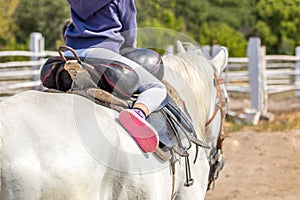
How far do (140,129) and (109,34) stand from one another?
61cm

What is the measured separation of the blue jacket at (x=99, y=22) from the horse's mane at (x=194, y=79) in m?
0.55

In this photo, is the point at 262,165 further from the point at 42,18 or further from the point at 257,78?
the point at 42,18

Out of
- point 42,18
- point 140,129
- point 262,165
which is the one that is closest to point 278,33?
point 42,18

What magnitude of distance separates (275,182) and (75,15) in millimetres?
4923

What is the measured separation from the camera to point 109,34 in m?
3.07

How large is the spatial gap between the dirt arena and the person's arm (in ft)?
12.3

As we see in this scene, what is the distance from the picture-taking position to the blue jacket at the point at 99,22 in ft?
9.91

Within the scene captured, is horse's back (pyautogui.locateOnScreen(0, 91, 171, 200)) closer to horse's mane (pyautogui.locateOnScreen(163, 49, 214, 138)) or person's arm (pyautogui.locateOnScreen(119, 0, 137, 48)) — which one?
person's arm (pyautogui.locateOnScreen(119, 0, 137, 48))

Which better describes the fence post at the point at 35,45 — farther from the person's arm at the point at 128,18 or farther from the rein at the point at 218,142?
the person's arm at the point at 128,18

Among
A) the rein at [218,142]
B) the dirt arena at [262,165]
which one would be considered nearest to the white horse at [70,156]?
the rein at [218,142]

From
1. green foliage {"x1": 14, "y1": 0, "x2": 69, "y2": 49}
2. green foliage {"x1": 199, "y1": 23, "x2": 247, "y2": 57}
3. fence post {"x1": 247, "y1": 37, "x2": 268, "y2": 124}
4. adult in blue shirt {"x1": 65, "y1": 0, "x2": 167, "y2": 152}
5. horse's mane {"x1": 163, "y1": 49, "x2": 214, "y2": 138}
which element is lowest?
green foliage {"x1": 14, "y1": 0, "x2": 69, "y2": 49}

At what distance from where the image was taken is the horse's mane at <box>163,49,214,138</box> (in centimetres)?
361

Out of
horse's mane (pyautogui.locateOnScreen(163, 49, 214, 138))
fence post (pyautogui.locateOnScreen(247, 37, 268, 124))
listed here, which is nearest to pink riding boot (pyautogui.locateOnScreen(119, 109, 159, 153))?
horse's mane (pyautogui.locateOnScreen(163, 49, 214, 138))

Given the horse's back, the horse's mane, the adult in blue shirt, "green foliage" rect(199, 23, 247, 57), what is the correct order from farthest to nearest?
"green foliage" rect(199, 23, 247, 57)
the horse's mane
the adult in blue shirt
the horse's back
